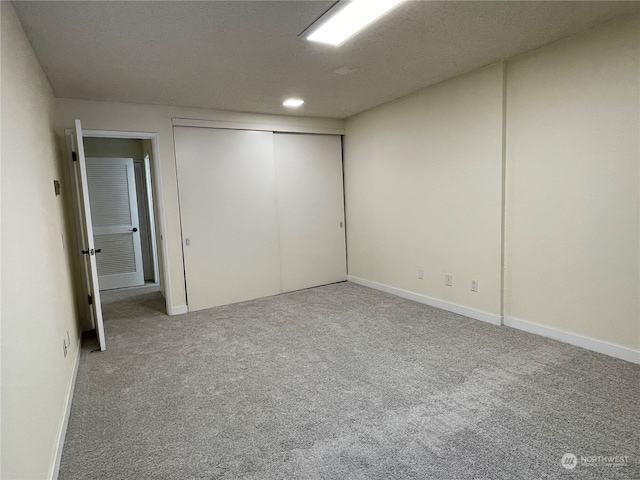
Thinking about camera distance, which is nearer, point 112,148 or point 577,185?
point 577,185

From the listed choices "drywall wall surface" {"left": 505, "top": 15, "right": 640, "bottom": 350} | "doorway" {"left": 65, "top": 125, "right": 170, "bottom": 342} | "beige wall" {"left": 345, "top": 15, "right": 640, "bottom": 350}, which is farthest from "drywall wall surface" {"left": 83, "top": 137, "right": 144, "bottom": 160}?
"drywall wall surface" {"left": 505, "top": 15, "right": 640, "bottom": 350}

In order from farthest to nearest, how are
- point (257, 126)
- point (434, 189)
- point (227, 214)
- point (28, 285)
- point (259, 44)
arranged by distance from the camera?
point (257, 126) < point (227, 214) < point (434, 189) < point (259, 44) < point (28, 285)

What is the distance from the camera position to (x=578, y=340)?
120 inches

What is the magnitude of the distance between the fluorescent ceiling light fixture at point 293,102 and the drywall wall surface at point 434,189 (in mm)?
1094

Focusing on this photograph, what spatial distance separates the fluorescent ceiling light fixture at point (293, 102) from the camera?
4.28 metres

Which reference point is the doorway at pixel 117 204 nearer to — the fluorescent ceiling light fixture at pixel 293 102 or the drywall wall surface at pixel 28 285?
the fluorescent ceiling light fixture at pixel 293 102

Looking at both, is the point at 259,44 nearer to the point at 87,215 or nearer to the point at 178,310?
the point at 87,215

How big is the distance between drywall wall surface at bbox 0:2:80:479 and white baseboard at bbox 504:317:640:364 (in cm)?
359

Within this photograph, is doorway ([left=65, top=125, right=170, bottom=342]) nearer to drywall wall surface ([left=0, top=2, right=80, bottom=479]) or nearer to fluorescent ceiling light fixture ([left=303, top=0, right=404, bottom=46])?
drywall wall surface ([left=0, top=2, right=80, bottom=479])

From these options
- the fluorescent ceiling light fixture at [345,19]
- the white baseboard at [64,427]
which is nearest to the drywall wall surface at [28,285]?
the white baseboard at [64,427]

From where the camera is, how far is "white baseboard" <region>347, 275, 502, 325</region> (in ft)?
12.2

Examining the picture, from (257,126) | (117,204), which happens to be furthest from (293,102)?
(117,204)

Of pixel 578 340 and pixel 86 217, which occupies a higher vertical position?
pixel 86 217

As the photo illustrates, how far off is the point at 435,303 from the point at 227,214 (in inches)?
109
